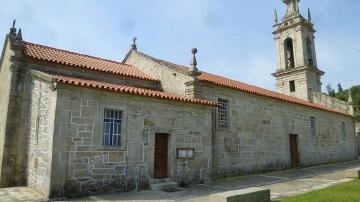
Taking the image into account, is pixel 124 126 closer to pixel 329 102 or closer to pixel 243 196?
pixel 243 196

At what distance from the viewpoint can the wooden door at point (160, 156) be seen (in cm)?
1078

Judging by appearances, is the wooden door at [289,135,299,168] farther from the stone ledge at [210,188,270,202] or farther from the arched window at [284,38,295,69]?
the stone ledge at [210,188,270,202]

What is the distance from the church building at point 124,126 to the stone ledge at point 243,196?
378 centimetres

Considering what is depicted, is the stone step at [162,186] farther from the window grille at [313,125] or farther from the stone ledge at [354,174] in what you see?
the window grille at [313,125]

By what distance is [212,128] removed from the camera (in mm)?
13484

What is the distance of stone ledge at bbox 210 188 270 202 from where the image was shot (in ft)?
22.0

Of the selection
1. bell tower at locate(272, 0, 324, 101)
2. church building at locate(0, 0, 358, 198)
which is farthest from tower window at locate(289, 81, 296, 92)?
church building at locate(0, 0, 358, 198)

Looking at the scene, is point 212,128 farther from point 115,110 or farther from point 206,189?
point 115,110

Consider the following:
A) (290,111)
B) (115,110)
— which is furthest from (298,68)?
(115,110)

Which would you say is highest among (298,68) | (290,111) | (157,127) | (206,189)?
(298,68)

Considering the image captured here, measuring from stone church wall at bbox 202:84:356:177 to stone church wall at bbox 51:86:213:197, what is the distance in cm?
232

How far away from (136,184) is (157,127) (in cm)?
213

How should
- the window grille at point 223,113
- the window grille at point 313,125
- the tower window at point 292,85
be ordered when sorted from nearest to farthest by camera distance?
the window grille at point 223,113
the window grille at point 313,125
the tower window at point 292,85

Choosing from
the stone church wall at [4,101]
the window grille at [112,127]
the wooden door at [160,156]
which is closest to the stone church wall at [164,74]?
the wooden door at [160,156]
